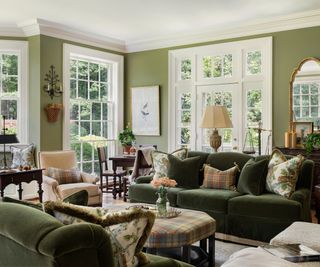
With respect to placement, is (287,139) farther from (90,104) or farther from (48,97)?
(48,97)

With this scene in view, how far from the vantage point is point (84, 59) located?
7.04 metres

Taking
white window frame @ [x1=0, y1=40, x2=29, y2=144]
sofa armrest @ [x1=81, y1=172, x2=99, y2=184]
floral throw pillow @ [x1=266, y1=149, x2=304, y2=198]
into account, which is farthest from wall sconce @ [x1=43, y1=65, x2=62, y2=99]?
floral throw pillow @ [x1=266, y1=149, x2=304, y2=198]

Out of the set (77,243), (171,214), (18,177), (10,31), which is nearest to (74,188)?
(18,177)

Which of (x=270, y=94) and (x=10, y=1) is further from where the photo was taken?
(x=270, y=94)

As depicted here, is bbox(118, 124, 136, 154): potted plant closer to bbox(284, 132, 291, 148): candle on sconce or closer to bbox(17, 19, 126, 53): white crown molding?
bbox(17, 19, 126, 53): white crown molding

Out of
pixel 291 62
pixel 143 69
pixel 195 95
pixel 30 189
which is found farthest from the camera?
pixel 143 69

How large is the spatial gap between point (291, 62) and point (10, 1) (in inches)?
167

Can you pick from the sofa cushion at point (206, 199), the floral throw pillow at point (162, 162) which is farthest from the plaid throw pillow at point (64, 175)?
the sofa cushion at point (206, 199)

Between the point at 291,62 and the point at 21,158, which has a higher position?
the point at 291,62

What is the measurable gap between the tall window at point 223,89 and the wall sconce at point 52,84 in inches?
83.2

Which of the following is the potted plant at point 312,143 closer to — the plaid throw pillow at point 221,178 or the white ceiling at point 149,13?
the plaid throw pillow at point 221,178

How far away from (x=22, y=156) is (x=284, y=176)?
4027 millimetres

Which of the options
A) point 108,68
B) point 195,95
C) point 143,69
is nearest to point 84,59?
point 108,68

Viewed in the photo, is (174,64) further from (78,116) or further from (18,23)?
(18,23)
